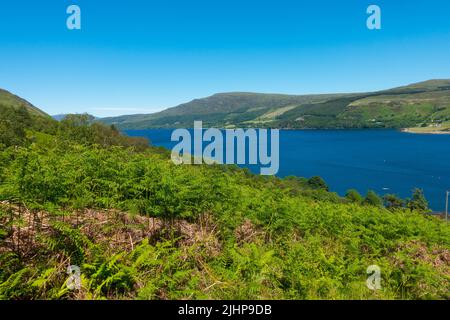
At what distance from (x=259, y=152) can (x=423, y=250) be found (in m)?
149

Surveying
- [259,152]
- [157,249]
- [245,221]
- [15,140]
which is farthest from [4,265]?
[259,152]

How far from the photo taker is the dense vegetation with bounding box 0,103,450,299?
5.02 m

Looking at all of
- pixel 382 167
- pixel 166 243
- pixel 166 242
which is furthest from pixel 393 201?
pixel 166 243

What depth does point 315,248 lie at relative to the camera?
7559 mm

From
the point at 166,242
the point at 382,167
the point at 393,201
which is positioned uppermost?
the point at 166,242

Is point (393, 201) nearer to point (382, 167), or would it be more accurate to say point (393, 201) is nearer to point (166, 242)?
point (382, 167)

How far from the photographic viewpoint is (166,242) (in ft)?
21.4

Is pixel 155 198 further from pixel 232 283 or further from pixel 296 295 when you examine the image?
pixel 296 295

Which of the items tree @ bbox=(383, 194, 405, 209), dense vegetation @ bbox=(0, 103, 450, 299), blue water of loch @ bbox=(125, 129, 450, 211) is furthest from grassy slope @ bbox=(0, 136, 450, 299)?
blue water of loch @ bbox=(125, 129, 450, 211)

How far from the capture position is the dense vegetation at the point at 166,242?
16.5ft

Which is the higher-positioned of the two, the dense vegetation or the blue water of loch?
the dense vegetation

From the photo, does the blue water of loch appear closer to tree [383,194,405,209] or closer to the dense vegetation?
tree [383,194,405,209]

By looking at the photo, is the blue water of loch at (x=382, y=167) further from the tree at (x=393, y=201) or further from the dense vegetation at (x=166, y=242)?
the dense vegetation at (x=166, y=242)

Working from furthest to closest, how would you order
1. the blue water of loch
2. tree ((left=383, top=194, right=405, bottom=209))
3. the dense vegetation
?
the blue water of loch, tree ((left=383, top=194, right=405, bottom=209)), the dense vegetation
